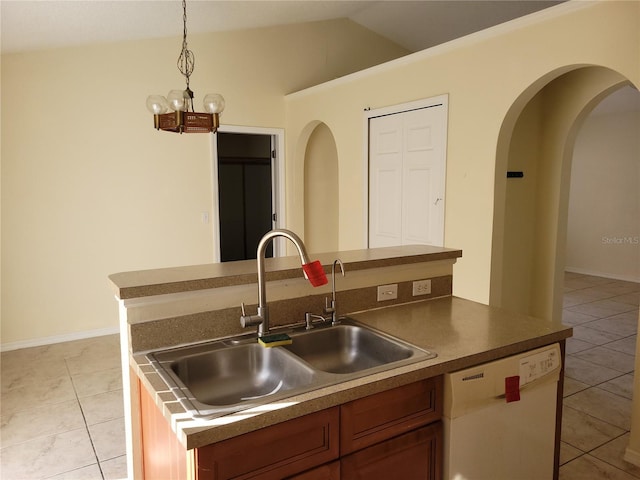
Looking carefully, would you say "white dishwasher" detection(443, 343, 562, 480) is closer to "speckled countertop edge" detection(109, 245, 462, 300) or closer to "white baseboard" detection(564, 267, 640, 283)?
"speckled countertop edge" detection(109, 245, 462, 300)

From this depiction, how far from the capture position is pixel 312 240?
615cm

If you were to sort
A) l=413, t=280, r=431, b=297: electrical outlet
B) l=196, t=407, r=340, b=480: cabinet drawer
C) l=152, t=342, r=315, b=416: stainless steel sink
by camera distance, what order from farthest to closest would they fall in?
l=413, t=280, r=431, b=297: electrical outlet → l=152, t=342, r=315, b=416: stainless steel sink → l=196, t=407, r=340, b=480: cabinet drawer

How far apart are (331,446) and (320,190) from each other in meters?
4.92

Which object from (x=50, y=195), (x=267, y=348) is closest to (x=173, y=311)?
(x=267, y=348)

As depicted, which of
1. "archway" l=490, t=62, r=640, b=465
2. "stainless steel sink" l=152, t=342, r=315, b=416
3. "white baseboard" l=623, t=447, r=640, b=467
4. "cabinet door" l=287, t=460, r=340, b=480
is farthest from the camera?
"archway" l=490, t=62, r=640, b=465

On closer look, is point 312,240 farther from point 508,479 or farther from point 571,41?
point 508,479

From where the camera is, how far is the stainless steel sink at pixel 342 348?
1.87 metres

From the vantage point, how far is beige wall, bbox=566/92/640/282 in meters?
6.79

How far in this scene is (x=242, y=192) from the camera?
280 inches

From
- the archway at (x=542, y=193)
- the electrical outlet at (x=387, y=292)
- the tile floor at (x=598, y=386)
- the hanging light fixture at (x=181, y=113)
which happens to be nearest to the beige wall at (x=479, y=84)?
the archway at (x=542, y=193)

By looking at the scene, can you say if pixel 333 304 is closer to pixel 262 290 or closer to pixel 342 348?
pixel 342 348

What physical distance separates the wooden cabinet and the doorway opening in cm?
539

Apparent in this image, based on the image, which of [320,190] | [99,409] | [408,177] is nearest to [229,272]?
[99,409]

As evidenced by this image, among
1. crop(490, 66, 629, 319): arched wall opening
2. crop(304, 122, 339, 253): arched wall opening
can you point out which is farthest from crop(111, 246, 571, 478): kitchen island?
crop(304, 122, 339, 253): arched wall opening
